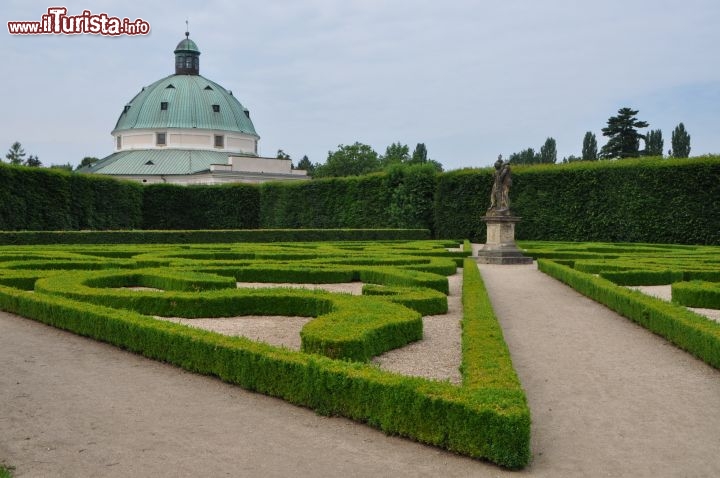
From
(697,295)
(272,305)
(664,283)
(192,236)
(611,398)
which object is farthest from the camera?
(192,236)

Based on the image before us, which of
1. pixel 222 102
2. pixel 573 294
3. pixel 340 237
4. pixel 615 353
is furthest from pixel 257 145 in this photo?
pixel 615 353

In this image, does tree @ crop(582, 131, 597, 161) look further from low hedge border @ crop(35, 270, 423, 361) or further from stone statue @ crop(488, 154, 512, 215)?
low hedge border @ crop(35, 270, 423, 361)

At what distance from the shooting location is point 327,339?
23.1 feet

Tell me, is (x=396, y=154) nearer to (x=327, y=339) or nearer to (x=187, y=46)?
(x=187, y=46)

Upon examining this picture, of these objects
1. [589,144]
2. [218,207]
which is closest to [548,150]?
[589,144]

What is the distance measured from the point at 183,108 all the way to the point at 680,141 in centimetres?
4942

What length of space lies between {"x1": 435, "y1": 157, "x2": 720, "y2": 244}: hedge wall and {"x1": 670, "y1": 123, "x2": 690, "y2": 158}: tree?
42.4 m

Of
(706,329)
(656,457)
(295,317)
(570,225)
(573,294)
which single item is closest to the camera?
(656,457)

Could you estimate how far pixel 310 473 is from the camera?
4.68 metres

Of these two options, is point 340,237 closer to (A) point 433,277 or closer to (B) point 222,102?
(A) point 433,277

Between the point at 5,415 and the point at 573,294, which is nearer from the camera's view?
the point at 5,415

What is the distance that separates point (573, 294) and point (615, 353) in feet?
18.0

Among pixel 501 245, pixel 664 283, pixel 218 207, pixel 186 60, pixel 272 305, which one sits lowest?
pixel 664 283

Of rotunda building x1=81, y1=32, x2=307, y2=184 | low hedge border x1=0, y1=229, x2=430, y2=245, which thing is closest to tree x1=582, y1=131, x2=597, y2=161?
rotunda building x1=81, y1=32, x2=307, y2=184
